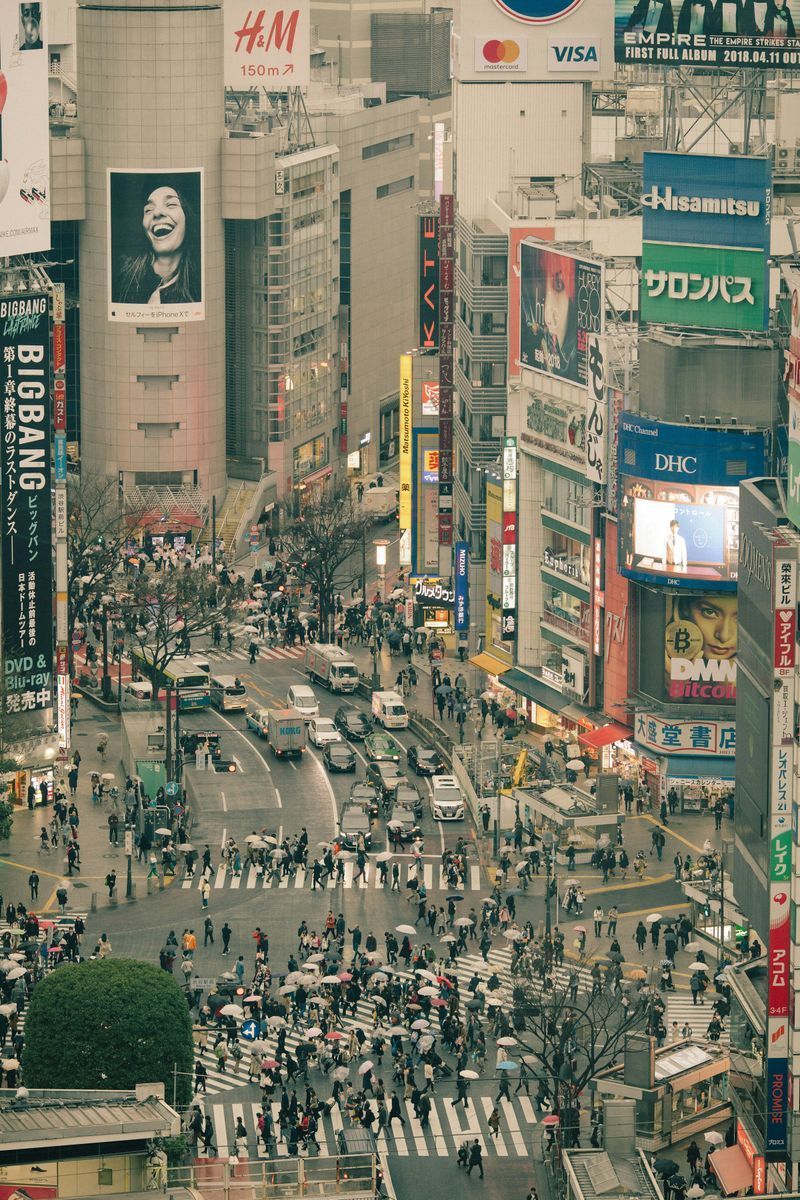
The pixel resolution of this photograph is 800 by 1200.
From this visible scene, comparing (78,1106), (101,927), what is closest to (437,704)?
(101,927)

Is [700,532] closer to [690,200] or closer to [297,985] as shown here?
[690,200]

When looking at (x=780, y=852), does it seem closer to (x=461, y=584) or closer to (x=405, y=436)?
(x=461, y=584)

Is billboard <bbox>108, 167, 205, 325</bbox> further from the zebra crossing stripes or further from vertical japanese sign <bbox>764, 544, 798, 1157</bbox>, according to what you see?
vertical japanese sign <bbox>764, 544, 798, 1157</bbox>

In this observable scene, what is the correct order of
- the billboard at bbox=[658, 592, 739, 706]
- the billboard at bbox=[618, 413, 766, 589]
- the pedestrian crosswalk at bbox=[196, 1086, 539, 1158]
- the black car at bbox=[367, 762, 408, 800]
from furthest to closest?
the black car at bbox=[367, 762, 408, 800]
the billboard at bbox=[658, 592, 739, 706]
the billboard at bbox=[618, 413, 766, 589]
the pedestrian crosswalk at bbox=[196, 1086, 539, 1158]

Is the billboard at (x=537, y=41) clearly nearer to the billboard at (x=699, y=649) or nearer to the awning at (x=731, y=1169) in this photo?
the billboard at (x=699, y=649)

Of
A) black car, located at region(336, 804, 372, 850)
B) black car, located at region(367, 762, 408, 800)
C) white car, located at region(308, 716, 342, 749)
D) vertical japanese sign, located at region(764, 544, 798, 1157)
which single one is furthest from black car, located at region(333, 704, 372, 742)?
vertical japanese sign, located at region(764, 544, 798, 1157)

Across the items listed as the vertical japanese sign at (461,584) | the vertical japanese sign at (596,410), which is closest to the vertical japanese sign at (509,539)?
the vertical japanese sign at (461,584)
